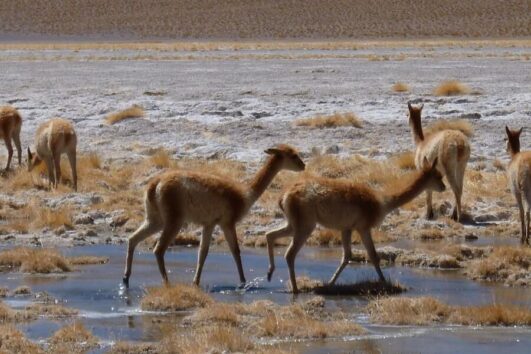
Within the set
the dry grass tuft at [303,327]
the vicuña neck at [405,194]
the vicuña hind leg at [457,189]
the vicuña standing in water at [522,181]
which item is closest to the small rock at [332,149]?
the vicuña hind leg at [457,189]

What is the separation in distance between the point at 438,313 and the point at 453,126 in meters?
12.9

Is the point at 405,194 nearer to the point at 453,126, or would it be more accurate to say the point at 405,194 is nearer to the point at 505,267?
the point at 505,267

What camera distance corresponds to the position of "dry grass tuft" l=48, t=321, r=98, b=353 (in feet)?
31.0

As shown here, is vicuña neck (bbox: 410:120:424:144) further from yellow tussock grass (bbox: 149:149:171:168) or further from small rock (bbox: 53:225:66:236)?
small rock (bbox: 53:225:66:236)

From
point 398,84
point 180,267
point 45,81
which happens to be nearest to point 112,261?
point 180,267

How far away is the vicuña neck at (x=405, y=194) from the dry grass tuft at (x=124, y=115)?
1389 cm

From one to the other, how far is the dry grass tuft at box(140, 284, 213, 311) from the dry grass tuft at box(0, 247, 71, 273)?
207cm

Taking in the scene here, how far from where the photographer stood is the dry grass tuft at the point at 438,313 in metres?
10.5

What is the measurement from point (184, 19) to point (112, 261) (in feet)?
264

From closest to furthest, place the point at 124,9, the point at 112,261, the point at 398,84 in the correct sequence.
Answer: the point at 112,261 < the point at 398,84 < the point at 124,9

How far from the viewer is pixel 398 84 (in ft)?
101

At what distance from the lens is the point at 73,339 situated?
9.67 meters

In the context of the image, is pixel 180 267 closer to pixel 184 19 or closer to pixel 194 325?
pixel 194 325

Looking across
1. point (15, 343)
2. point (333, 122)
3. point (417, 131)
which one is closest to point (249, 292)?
point (15, 343)
